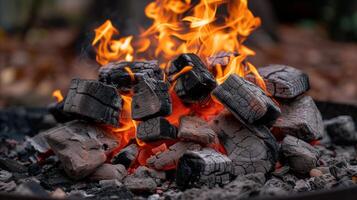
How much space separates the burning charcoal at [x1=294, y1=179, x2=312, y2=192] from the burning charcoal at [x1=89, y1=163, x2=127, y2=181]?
84 centimetres

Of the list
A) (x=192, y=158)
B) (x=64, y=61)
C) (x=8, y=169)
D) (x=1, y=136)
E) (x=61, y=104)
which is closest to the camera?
(x=192, y=158)

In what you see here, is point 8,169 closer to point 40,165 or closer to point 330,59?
point 40,165

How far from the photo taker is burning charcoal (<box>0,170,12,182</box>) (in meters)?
2.72

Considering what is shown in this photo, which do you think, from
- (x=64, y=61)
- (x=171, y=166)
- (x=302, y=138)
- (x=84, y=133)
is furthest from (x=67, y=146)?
(x=64, y=61)

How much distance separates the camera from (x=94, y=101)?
2779mm

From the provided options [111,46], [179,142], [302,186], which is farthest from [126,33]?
[302,186]

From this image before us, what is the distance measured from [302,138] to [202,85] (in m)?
0.67

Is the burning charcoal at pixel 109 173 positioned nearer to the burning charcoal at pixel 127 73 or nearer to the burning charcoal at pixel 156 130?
the burning charcoal at pixel 156 130

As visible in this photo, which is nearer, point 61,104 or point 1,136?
point 61,104

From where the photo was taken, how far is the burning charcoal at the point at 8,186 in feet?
8.21

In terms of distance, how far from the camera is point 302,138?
3.03 m

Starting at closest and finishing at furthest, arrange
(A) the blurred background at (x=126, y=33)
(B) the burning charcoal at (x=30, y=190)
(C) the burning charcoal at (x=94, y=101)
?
1. (B) the burning charcoal at (x=30, y=190)
2. (C) the burning charcoal at (x=94, y=101)
3. (A) the blurred background at (x=126, y=33)

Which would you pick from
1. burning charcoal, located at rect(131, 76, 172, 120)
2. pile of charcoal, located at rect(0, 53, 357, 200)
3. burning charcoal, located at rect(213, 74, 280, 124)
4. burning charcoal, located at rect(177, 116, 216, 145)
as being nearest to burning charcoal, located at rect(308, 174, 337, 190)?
pile of charcoal, located at rect(0, 53, 357, 200)

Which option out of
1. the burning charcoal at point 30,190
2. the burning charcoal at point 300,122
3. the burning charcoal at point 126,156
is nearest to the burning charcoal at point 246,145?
the burning charcoal at point 300,122
